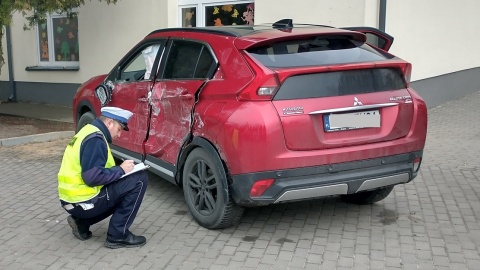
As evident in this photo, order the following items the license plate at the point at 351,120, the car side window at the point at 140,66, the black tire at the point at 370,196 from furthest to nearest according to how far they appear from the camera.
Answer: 1. the car side window at the point at 140,66
2. the black tire at the point at 370,196
3. the license plate at the point at 351,120

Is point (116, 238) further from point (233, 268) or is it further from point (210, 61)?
point (210, 61)

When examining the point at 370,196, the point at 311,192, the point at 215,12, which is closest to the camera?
the point at 311,192

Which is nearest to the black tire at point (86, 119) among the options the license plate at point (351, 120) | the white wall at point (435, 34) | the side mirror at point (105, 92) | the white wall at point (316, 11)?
the side mirror at point (105, 92)

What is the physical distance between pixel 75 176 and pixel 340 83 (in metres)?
2.14

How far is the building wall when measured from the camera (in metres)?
8.98

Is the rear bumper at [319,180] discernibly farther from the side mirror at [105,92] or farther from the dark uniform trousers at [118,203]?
the side mirror at [105,92]

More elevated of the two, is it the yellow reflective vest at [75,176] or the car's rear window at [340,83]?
the car's rear window at [340,83]

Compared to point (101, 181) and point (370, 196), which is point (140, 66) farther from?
point (370, 196)

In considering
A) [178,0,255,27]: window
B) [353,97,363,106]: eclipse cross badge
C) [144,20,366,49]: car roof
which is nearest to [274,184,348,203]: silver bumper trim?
[353,97,363,106]: eclipse cross badge

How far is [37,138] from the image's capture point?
8.59 meters

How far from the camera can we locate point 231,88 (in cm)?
408

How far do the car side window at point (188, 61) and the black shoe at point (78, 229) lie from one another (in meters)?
1.58

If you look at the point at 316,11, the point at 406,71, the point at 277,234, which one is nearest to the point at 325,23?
the point at 316,11

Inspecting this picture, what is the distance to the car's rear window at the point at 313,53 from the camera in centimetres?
409
